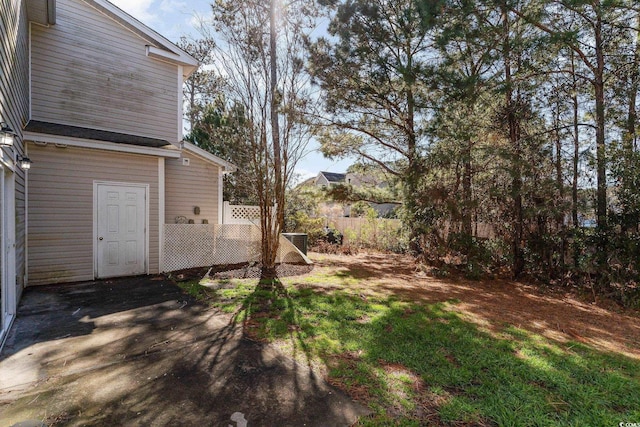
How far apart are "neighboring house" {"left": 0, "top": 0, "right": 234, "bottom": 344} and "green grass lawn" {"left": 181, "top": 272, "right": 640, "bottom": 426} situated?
11.4ft

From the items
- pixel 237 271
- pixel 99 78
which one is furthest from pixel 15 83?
pixel 237 271

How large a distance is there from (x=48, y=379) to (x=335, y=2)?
923 centimetres

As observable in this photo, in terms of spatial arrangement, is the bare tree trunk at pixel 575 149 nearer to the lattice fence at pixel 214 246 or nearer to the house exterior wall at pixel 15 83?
the lattice fence at pixel 214 246

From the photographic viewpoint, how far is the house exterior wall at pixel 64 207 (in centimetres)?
580

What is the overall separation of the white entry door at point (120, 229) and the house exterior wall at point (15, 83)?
1.23 metres

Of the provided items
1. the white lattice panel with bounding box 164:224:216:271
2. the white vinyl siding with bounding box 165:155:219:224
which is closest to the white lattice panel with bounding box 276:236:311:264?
the white lattice panel with bounding box 164:224:216:271

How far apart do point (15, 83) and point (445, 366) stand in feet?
22.4

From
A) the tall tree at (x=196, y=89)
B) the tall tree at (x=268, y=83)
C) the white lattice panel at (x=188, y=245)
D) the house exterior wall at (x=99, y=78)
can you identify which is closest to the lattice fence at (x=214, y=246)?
the white lattice panel at (x=188, y=245)

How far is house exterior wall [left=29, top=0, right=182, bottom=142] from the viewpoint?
636cm

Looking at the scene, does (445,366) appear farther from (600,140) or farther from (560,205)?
(600,140)

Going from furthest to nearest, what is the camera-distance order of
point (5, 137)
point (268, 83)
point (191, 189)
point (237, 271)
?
point (191, 189), point (237, 271), point (268, 83), point (5, 137)

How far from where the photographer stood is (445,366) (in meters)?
3.01

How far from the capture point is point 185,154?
812cm

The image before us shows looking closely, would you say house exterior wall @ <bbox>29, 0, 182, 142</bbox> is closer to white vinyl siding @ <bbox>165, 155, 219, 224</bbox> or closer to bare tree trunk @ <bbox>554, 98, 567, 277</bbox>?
white vinyl siding @ <bbox>165, 155, 219, 224</bbox>
